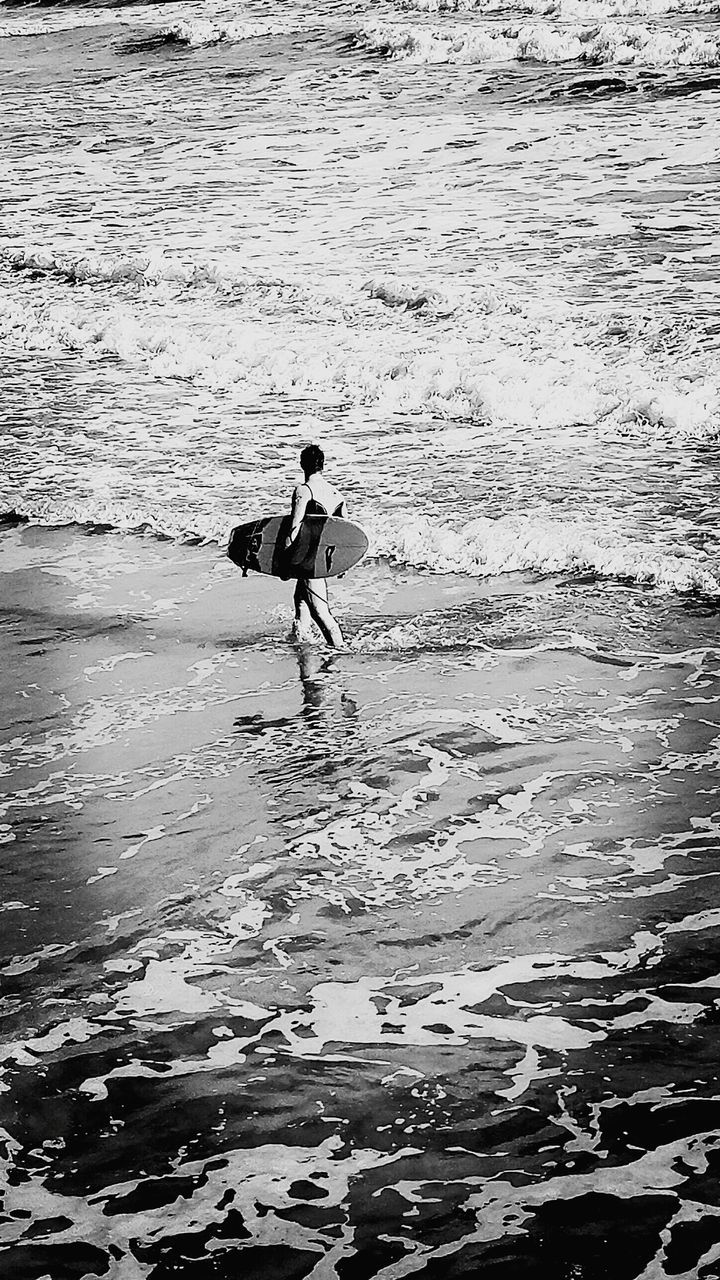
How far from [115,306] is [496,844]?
14.5 metres

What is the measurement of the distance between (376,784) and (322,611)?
Answer: 1851 millimetres

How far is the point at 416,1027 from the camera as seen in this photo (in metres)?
4.46

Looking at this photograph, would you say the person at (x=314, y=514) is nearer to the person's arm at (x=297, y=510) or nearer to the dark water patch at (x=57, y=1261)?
the person's arm at (x=297, y=510)

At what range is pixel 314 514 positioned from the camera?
7824 mm

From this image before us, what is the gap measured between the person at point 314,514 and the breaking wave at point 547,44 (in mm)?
20809

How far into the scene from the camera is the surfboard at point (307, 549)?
301 inches

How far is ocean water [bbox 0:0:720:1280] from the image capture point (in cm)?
382

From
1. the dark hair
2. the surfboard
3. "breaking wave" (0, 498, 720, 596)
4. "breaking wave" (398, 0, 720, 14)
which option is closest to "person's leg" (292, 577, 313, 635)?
the surfboard

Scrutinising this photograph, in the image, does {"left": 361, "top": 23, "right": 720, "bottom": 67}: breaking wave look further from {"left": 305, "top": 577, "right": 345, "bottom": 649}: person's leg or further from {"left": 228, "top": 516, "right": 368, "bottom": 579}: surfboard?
{"left": 305, "top": 577, "right": 345, "bottom": 649}: person's leg

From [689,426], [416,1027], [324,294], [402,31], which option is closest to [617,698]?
[416,1027]

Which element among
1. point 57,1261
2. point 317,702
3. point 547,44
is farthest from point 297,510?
point 547,44

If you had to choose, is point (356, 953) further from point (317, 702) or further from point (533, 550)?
point (533, 550)

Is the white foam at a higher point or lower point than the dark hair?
lower

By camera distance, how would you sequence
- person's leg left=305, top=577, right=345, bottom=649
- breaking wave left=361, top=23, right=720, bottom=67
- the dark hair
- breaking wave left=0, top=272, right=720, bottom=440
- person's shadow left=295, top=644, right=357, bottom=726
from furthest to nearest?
breaking wave left=361, top=23, right=720, bottom=67 < breaking wave left=0, top=272, right=720, bottom=440 < person's leg left=305, top=577, right=345, bottom=649 < the dark hair < person's shadow left=295, top=644, right=357, bottom=726
